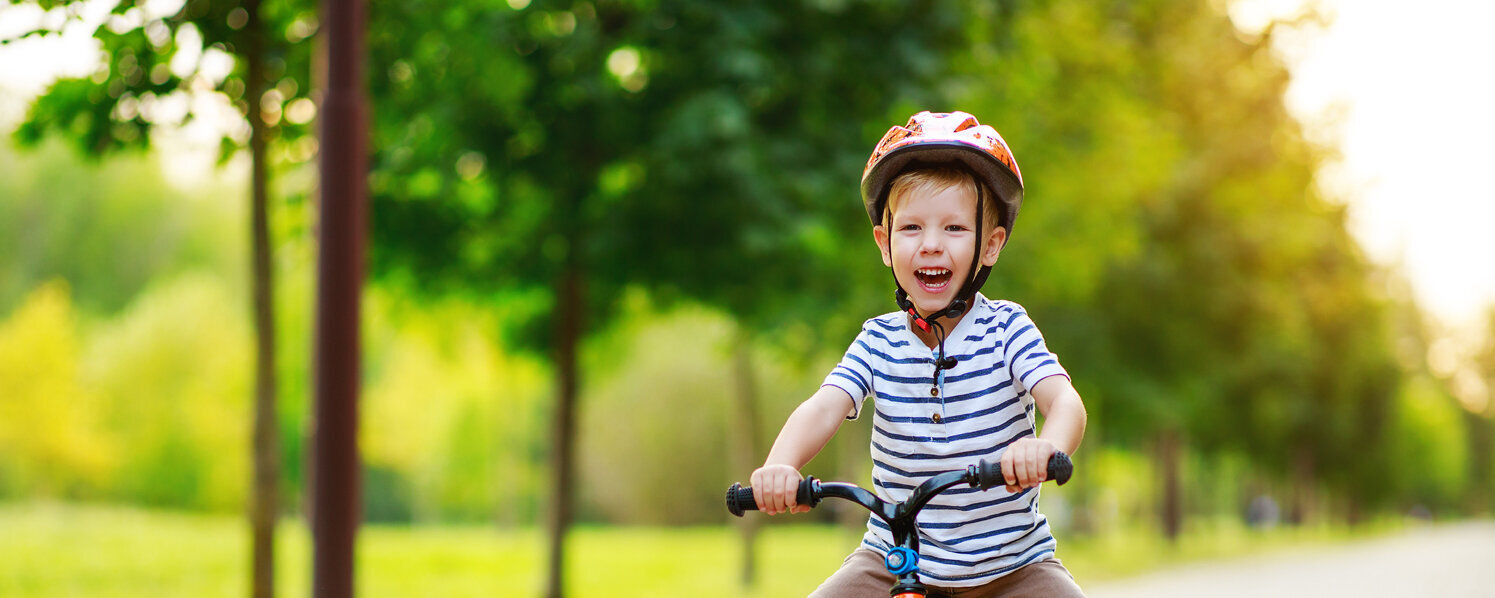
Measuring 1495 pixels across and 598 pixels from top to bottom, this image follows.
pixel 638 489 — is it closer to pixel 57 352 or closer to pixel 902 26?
pixel 57 352

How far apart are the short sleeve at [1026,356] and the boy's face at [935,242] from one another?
142mm

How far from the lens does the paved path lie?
14.3 metres

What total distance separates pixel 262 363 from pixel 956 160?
577cm

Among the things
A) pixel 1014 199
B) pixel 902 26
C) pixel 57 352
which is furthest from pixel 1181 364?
pixel 57 352

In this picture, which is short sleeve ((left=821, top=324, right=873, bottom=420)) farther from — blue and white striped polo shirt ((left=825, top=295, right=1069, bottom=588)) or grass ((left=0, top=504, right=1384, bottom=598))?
grass ((left=0, top=504, right=1384, bottom=598))

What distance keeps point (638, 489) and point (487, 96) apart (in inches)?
974

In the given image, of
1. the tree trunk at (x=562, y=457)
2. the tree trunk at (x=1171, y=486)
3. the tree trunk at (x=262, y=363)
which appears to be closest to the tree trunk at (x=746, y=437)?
the tree trunk at (x=562, y=457)

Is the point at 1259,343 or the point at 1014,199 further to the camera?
the point at 1259,343

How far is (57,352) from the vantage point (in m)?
26.2

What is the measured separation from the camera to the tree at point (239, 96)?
721 cm

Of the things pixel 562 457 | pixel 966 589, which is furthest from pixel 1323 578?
pixel 966 589

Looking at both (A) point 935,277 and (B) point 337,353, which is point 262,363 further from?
(A) point 935,277

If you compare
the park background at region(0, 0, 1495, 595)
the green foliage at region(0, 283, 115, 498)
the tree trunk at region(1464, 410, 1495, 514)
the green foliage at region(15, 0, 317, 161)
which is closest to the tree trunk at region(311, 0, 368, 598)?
the park background at region(0, 0, 1495, 595)

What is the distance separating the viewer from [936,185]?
8.56ft
